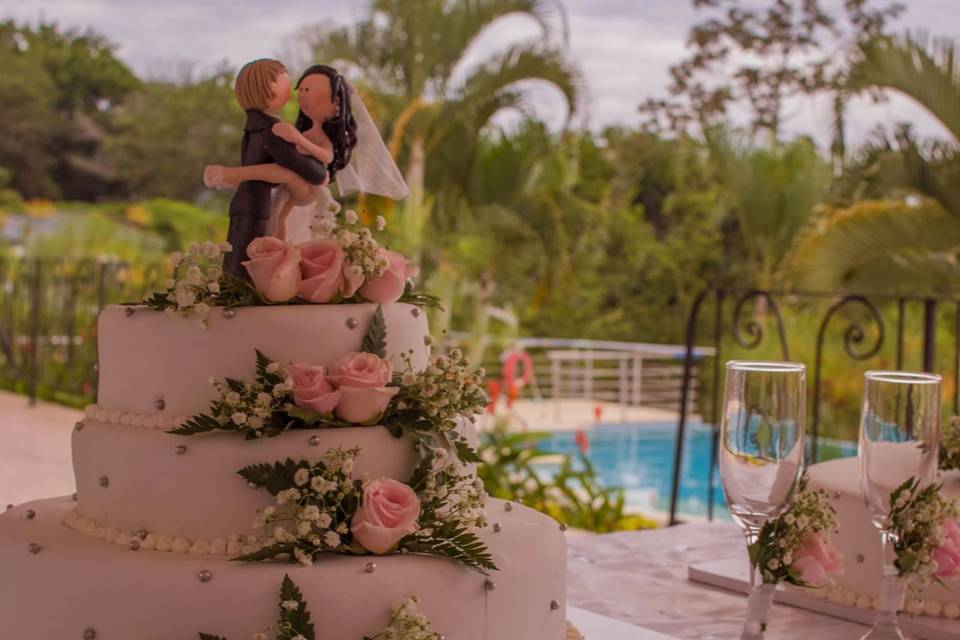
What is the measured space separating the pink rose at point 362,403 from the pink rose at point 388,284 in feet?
0.73

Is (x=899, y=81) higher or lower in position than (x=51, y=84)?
lower

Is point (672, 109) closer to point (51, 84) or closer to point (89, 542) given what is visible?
point (51, 84)

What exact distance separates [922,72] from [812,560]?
23.5 ft

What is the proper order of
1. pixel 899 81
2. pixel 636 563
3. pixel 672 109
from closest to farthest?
pixel 636 563 → pixel 899 81 → pixel 672 109

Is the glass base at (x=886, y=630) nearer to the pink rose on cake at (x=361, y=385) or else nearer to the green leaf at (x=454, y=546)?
the green leaf at (x=454, y=546)

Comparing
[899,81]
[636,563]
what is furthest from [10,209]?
[636,563]

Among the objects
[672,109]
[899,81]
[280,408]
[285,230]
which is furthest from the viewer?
[672,109]

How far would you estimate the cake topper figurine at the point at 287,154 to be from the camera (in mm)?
2252

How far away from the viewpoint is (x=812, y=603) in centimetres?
304

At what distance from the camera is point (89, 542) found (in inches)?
81.9

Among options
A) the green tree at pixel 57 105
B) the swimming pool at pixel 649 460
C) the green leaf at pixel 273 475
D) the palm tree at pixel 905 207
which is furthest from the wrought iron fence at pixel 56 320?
the green tree at pixel 57 105

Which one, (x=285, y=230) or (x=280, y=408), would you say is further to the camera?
(x=285, y=230)

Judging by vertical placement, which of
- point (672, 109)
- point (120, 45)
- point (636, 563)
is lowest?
point (636, 563)

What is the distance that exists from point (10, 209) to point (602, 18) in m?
10.2
